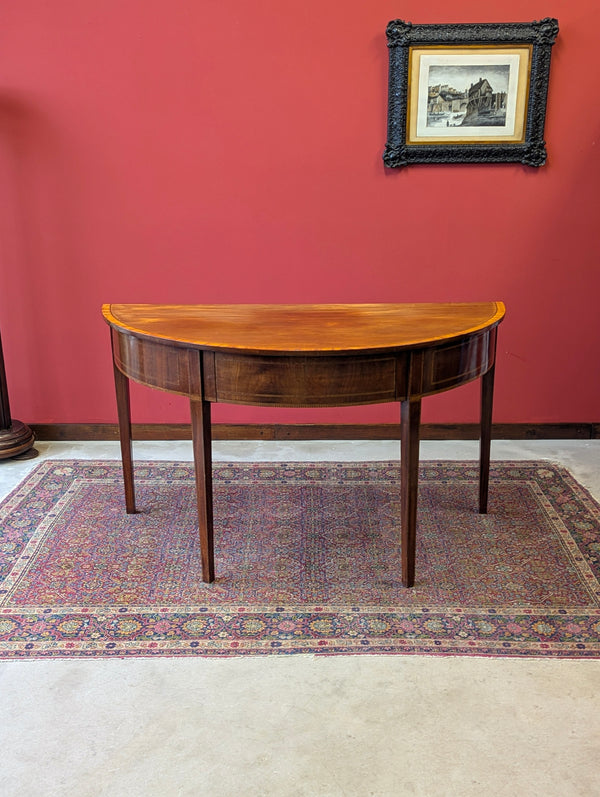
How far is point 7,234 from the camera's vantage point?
3.63 meters

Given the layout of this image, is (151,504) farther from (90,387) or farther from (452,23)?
(452,23)

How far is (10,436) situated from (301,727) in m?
2.23

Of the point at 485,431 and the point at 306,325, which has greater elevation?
the point at 306,325

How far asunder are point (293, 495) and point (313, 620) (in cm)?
90

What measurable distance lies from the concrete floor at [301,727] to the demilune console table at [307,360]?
0.50 meters

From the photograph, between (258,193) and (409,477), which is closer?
(409,477)

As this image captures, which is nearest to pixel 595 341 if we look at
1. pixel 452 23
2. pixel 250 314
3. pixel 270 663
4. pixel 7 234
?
pixel 452 23

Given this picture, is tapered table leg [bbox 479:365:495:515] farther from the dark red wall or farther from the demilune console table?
the dark red wall

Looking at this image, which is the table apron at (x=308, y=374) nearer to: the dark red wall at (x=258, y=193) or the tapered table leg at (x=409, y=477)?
the tapered table leg at (x=409, y=477)

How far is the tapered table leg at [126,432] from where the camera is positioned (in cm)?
289

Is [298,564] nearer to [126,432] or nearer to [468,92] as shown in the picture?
[126,432]

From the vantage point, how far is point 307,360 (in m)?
2.27

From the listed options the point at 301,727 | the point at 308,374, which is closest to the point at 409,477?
the point at 308,374

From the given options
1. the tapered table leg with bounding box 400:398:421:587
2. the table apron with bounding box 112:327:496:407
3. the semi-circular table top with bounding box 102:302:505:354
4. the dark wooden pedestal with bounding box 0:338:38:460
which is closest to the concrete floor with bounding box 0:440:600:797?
the tapered table leg with bounding box 400:398:421:587
